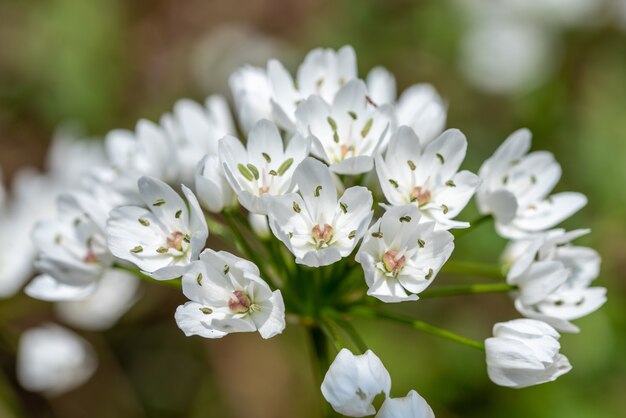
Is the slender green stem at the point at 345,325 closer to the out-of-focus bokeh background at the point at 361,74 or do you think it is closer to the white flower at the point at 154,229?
the white flower at the point at 154,229

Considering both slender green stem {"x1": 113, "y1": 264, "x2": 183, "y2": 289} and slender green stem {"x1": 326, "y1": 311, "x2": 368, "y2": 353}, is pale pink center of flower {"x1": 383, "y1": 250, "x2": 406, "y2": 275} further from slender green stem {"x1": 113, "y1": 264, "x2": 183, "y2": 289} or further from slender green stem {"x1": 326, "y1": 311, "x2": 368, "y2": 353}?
slender green stem {"x1": 113, "y1": 264, "x2": 183, "y2": 289}

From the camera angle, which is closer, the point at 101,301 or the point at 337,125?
the point at 337,125

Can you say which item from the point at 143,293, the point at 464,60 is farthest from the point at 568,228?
the point at 143,293

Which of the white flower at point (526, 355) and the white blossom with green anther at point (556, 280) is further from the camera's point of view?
the white blossom with green anther at point (556, 280)

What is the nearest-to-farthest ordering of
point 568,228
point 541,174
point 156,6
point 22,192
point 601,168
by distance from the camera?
1. point 541,174
2. point 22,192
3. point 568,228
4. point 601,168
5. point 156,6

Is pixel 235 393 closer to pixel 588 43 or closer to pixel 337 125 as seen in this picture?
pixel 337 125

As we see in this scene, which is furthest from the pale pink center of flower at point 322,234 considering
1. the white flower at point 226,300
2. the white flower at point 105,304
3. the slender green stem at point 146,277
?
the white flower at point 105,304

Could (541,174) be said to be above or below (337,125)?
below
